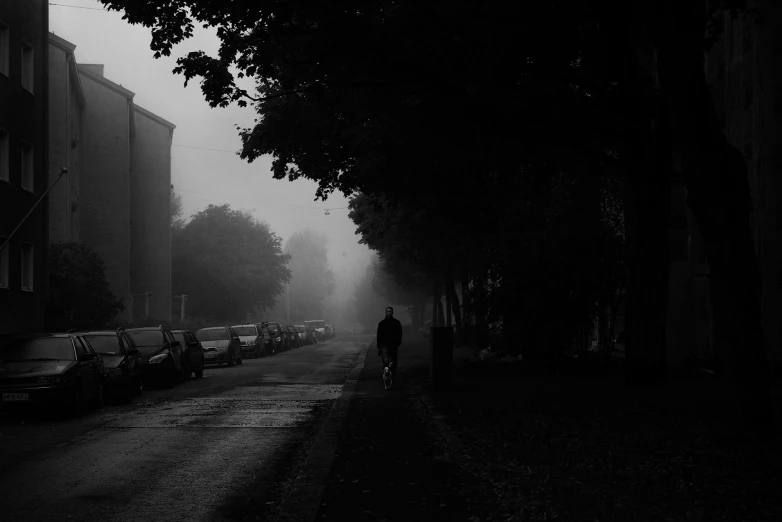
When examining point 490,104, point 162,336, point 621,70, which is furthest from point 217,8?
point 162,336

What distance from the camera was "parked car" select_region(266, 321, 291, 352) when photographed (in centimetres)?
5334

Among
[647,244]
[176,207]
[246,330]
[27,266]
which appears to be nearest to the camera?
[647,244]

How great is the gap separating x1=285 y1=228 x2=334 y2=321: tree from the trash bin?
126m

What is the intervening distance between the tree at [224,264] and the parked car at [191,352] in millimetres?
49550

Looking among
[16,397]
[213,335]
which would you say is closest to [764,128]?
[16,397]

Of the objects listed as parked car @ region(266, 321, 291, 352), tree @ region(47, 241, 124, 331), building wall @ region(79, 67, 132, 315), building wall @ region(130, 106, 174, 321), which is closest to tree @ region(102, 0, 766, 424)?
tree @ region(47, 241, 124, 331)

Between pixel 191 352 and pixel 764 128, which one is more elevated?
pixel 764 128

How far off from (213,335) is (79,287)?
208 inches

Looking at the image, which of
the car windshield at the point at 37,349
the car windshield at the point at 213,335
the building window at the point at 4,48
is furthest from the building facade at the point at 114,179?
the car windshield at the point at 37,349

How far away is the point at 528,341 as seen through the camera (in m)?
20.6

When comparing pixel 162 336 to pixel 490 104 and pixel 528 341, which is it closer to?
pixel 528 341

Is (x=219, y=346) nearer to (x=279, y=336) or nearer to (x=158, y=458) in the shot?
Result: (x=279, y=336)

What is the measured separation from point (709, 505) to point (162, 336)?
20.6 meters

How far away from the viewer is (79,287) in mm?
36625
